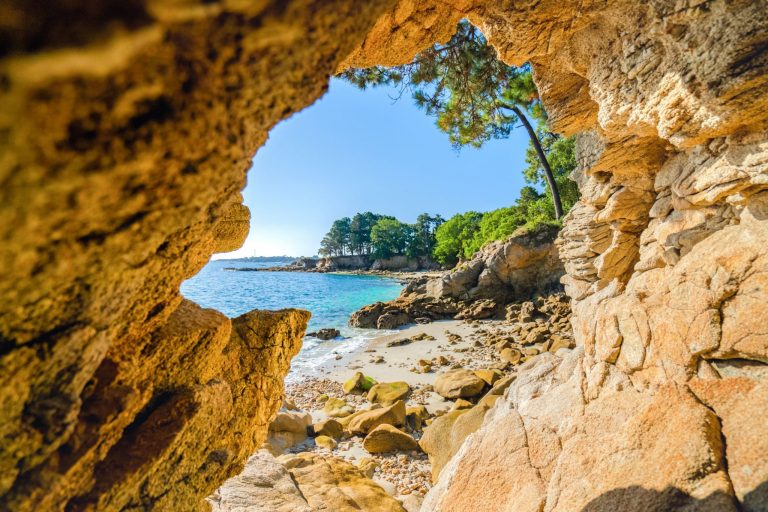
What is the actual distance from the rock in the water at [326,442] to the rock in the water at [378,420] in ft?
1.99

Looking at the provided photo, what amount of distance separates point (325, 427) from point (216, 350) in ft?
22.8

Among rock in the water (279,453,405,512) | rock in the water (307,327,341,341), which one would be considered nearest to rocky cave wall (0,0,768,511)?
rock in the water (279,453,405,512)

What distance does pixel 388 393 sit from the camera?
34.8ft

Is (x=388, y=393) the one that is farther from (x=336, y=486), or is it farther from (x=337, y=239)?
(x=337, y=239)

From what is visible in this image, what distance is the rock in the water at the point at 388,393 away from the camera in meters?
10.4

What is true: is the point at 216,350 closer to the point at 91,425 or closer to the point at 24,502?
the point at 91,425

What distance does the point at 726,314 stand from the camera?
3.88 meters

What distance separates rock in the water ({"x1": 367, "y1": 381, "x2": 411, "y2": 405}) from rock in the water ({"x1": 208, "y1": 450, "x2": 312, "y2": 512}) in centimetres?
503

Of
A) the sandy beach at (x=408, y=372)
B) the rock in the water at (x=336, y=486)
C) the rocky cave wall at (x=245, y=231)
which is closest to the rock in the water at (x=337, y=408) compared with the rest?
the sandy beach at (x=408, y=372)

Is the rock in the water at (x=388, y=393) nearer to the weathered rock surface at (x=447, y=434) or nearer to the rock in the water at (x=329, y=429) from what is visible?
the rock in the water at (x=329, y=429)

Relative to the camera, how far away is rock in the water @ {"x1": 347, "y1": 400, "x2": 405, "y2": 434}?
8.50 m

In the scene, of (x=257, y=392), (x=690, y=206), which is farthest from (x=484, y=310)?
(x=257, y=392)

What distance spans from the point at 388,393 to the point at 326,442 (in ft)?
9.65

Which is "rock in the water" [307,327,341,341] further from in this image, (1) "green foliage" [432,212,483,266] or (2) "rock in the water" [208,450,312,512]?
(1) "green foliage" [432,212,483,266]
